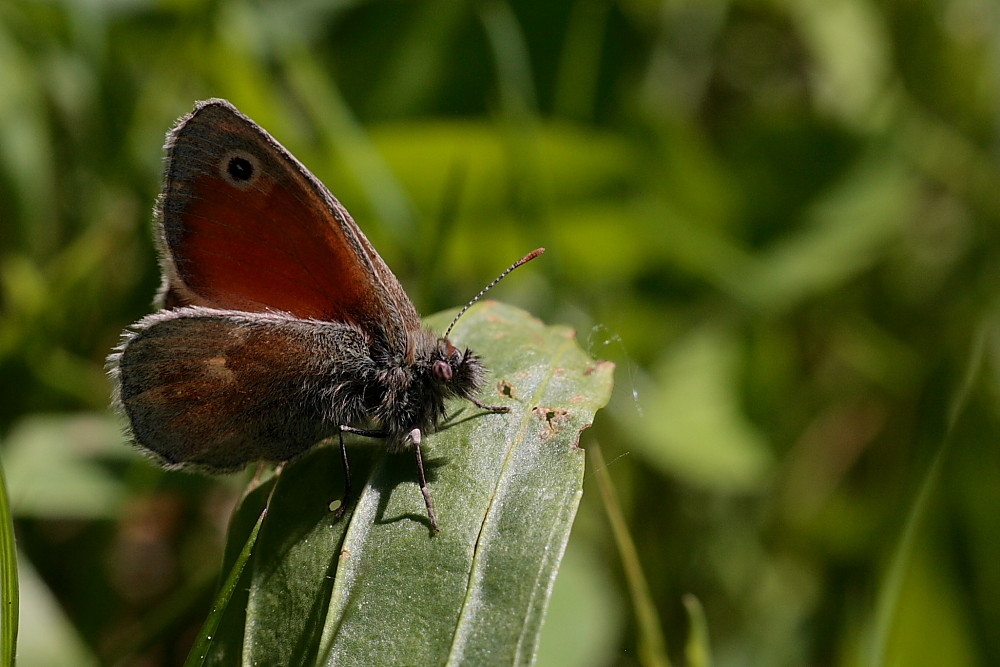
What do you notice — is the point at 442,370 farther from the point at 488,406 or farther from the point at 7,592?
the point at 7,592

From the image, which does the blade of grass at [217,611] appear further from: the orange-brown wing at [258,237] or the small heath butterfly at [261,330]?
the orange-brown wing at [258,237]

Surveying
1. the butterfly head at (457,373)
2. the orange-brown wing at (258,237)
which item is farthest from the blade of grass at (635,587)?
the orange-brown wing at (258,237)

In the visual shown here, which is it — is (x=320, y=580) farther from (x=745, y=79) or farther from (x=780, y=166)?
(x=745, y=79)

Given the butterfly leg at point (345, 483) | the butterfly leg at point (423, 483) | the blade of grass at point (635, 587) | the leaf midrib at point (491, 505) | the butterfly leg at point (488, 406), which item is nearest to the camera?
the leaf midrib at point (491, 505)

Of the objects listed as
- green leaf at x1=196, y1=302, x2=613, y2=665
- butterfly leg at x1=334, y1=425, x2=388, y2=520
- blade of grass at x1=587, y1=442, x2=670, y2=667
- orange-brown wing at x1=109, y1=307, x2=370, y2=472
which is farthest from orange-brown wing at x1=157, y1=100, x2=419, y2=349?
blade of grass at x1=587, y1=442, x2=670, y2=667

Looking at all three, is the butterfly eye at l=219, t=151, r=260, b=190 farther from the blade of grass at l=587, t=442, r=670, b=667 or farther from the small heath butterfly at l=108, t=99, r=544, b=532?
the blade of grass at l=587, t=442, r=670, b=667

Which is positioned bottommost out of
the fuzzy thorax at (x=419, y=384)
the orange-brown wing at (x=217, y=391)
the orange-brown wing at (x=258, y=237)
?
the orange-brown wing at (x=217, y=391)
